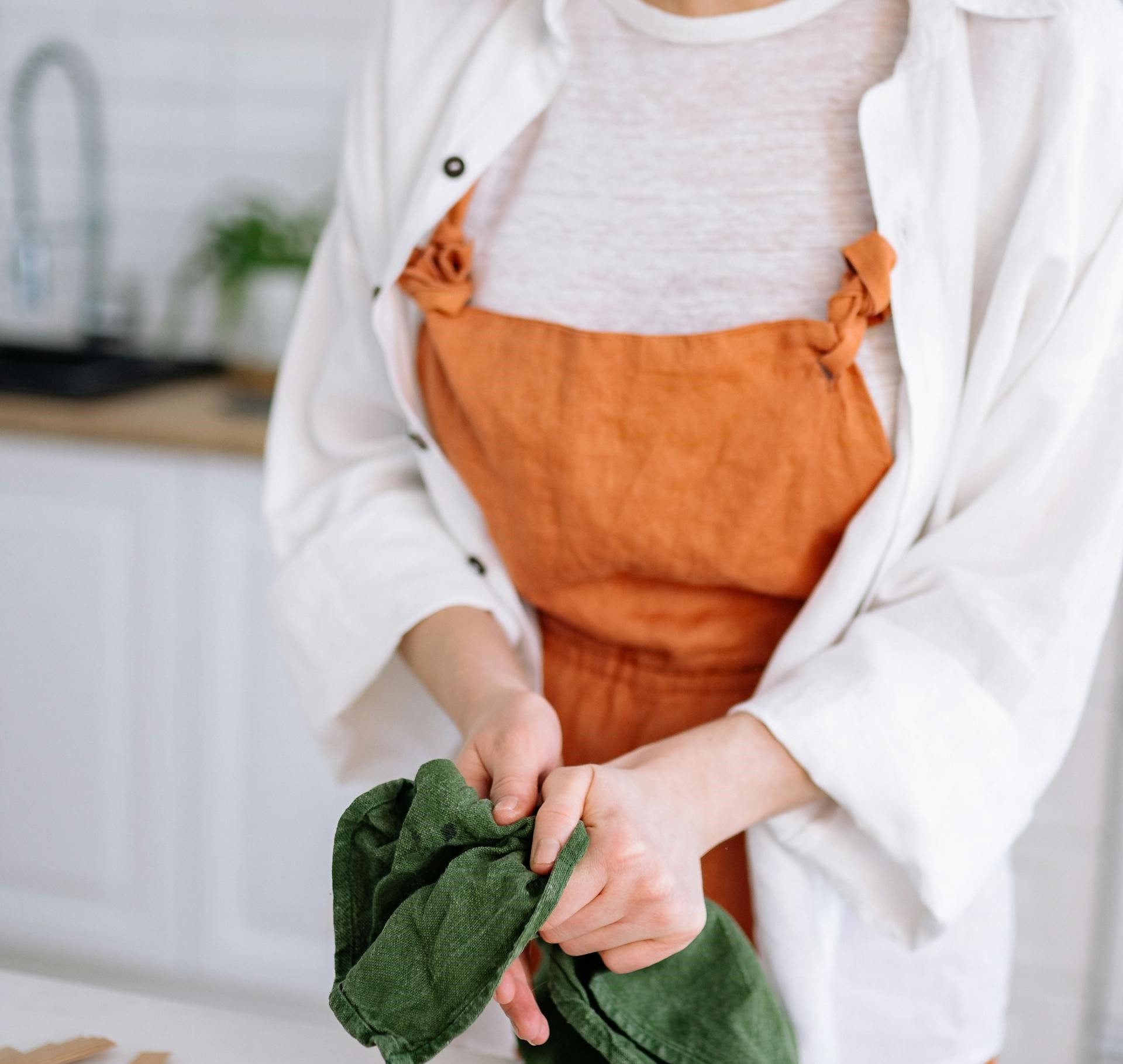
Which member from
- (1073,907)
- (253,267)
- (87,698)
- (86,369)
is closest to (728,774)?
(1073,907)

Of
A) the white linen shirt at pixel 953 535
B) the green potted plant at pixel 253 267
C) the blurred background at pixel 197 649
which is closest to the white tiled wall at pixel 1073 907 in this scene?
the blurred background at pixel 197 649

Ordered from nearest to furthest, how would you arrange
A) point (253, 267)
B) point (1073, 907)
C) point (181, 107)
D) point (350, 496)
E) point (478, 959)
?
point (478, 959) → point (350, 496) → point (1073, 907) → point (253, 267) → point (181, 107)

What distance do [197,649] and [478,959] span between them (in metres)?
1.16

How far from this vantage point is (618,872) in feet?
1.76

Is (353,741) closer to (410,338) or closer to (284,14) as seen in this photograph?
(410,338)

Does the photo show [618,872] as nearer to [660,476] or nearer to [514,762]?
[514,762]

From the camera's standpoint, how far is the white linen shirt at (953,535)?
0.64m

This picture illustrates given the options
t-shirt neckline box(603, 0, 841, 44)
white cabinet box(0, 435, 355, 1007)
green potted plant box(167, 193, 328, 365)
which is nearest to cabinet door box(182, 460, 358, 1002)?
white cabinet box(0, 435, 355, 1007)

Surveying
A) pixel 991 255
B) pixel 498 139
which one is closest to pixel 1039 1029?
pixel 991 255

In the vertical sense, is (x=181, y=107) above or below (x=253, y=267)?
above

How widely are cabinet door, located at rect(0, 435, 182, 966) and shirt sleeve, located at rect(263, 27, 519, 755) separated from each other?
2.23ft

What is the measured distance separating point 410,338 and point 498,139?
0.48 feet

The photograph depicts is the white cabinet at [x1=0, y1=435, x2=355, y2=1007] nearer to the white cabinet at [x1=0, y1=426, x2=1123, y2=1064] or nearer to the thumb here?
the white cabinet at [x1=0, y1=426, x2=1123, y2=1064]

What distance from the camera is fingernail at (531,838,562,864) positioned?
511 mm
